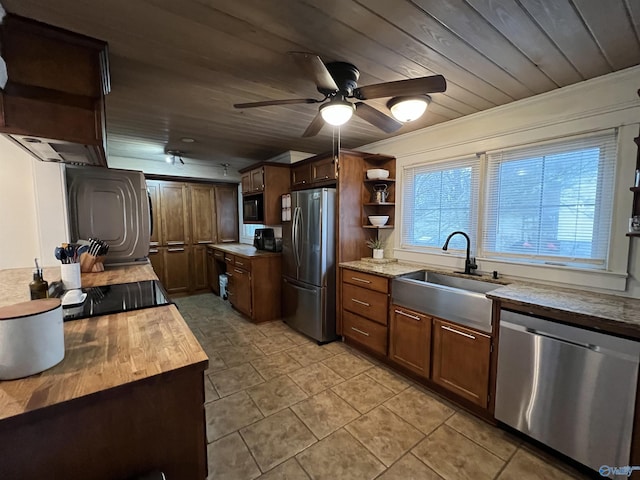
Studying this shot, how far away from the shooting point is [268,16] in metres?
1.28

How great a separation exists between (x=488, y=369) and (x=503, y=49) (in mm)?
2008

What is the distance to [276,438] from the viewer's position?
1791 mm

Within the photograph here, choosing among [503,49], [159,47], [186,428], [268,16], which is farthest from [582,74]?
[186,428]

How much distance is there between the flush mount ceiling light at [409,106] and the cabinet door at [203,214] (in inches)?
160

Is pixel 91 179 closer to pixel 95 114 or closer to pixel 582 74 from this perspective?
pixel 95 114

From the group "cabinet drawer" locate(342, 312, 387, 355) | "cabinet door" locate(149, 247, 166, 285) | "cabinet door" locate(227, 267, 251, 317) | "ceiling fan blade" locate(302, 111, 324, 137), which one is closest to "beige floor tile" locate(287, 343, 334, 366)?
"cabinet drawer" locate(342, 312, 387, 355)

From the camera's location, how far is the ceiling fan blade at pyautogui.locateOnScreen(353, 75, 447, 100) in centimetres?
141

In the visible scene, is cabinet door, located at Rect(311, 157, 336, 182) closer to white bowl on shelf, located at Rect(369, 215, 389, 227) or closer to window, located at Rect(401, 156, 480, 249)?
white bowl on shelf, located at Rect(369, 215, 389, 227)

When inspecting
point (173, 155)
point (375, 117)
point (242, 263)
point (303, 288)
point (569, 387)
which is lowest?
point (569, 387)

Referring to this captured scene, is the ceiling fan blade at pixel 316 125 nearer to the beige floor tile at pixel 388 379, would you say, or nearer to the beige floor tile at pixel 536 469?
the beige floor tile at pixel 388 379

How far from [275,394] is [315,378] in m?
0.39

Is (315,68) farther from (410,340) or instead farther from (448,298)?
(410,340)

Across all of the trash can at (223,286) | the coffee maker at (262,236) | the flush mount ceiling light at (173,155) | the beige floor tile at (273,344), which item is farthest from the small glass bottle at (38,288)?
the trash can at (223,286)

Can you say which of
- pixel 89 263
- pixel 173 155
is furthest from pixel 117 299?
pixel 173 155
